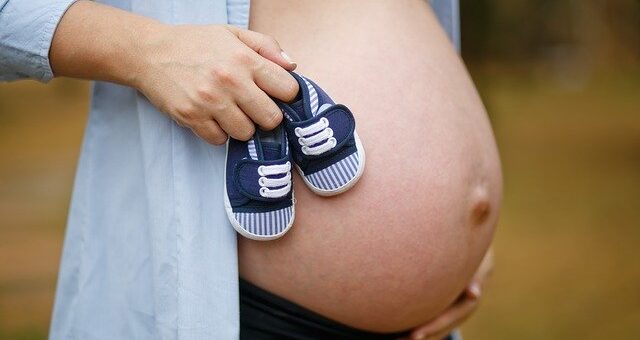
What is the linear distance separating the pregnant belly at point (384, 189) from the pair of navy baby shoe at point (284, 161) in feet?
0.15

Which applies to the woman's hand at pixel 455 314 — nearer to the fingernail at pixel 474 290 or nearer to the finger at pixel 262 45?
the fingernail at pixel 474 290

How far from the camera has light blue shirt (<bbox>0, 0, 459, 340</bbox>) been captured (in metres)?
1.07

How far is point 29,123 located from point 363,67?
6.64 m

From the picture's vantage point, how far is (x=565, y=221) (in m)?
4.62

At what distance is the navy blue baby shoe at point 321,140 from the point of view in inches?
41.6

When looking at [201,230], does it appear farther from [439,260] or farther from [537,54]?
[537,54]

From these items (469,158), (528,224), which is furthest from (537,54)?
(469,158)

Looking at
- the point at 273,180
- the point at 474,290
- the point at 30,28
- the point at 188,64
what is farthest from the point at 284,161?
the point at 474,290

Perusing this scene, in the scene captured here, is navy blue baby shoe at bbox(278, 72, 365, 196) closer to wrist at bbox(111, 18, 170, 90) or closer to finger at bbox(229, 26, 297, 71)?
finger at bbox(229, 26, 297, 71)

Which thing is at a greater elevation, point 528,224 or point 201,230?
point 201,230

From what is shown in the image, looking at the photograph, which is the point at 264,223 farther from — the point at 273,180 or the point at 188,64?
the point at 188,64

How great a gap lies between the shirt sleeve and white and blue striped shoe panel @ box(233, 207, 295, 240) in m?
0.26

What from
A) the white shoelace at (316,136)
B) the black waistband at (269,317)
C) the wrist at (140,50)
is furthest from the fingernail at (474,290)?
the wrist at (140,50)

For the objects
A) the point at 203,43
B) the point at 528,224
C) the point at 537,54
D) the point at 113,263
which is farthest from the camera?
the point at 537,54
